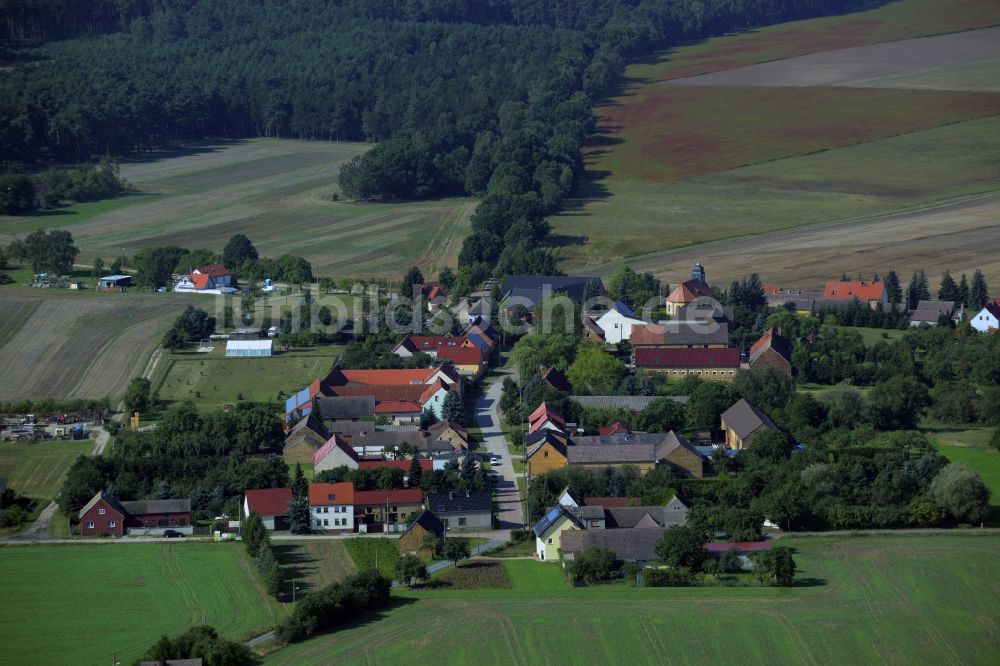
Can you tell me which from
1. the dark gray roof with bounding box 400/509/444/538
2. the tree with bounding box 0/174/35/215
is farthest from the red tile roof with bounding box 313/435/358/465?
the tree with bounding box 0/174/35/215

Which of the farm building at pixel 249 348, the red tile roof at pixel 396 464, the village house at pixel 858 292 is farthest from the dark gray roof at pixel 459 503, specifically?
the village house at pixel 858 292

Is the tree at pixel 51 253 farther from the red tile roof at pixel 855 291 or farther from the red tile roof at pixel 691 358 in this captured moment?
the red tile roof at pixel 855 291

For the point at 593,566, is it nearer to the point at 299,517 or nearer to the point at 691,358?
the point at 299,517

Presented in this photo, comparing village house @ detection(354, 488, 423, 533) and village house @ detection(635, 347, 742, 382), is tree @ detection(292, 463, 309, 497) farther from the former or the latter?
village house @ detection(635, 347, 742, 382)

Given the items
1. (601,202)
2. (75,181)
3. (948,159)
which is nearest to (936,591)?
(601,202)

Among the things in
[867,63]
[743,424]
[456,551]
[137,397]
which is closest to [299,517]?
[456,551]

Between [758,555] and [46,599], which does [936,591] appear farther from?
[46,599]
